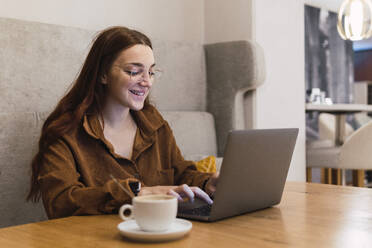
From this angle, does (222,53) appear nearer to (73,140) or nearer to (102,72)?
(102,72)

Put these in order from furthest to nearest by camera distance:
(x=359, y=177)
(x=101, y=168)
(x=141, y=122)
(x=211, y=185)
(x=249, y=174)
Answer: (x=359, y=177), (x=141, y=122), (x=101, y=168), (x=211, y=185), (x=249, y=174)

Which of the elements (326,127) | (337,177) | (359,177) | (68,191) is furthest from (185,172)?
(326,127)

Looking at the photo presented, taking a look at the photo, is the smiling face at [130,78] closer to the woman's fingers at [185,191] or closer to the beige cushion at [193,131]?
the woman's fingers at [185,191]

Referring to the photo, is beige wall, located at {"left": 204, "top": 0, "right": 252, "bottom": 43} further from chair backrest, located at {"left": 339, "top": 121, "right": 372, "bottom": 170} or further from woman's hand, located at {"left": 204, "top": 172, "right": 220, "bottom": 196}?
woman's hand, located at {"left": 204, "top": 172, "right": 220, "bottom": 196}

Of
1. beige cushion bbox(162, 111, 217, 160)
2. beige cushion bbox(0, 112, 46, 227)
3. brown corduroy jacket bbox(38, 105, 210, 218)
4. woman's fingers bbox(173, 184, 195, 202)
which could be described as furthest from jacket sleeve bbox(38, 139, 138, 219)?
beige cushion bbox(162, 111, 217, 160)

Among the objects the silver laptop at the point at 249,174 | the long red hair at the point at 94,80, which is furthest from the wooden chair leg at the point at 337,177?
the silver laptop at the point at 249,174

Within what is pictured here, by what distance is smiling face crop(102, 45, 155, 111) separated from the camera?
139 cm

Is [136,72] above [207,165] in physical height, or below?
above

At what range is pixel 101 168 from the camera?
1.35m

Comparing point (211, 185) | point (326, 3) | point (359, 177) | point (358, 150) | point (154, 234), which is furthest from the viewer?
point (326, 3)

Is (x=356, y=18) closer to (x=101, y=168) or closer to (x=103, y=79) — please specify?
(x=103, y=79)

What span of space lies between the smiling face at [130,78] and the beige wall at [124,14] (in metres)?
1.04

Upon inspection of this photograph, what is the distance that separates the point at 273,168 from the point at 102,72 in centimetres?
65

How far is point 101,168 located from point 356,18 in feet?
11.0
